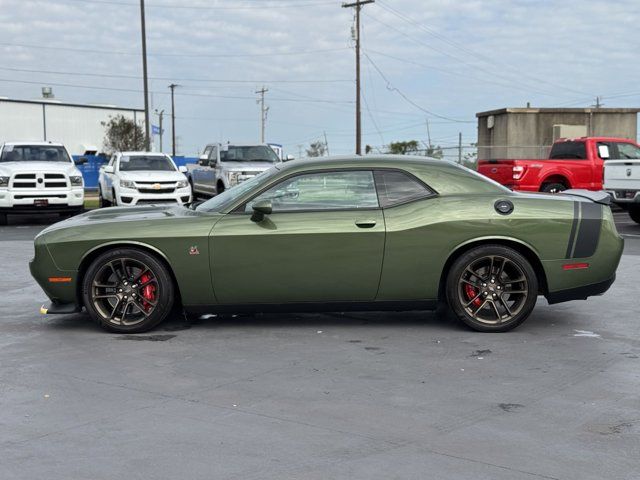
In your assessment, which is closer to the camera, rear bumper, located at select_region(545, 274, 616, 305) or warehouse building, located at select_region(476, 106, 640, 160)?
rear bumper, located at select_region(545, 274, 616, 305)

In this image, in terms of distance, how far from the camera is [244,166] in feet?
70.7

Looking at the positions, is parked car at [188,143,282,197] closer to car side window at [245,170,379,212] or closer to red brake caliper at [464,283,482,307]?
car side window at [245,170,379,212]

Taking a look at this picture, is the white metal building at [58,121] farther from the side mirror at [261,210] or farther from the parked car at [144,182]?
the side mirror at [261,210]

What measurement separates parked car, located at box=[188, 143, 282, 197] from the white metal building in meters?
46.8

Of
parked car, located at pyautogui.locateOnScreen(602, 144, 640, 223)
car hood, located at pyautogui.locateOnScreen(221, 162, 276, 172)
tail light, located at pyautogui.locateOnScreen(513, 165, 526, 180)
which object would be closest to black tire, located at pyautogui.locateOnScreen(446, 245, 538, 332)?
parked car, located at pyautogui.locateOnScreen(602, 144, 640, 223)

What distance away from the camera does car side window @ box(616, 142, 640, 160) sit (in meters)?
20.2

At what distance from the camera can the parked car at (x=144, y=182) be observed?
62.9 ft

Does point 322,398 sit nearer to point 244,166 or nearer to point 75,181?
point 75,181

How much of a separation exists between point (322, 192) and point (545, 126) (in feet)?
91.0

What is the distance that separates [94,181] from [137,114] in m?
33.8

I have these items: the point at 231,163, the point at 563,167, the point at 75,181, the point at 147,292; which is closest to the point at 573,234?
the point at 147,292

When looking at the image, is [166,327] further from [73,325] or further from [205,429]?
[205,429]

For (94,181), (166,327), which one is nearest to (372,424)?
(166,327)

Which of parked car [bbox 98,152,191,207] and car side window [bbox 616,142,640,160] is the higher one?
car side window [bbox 616,142,640,160]
